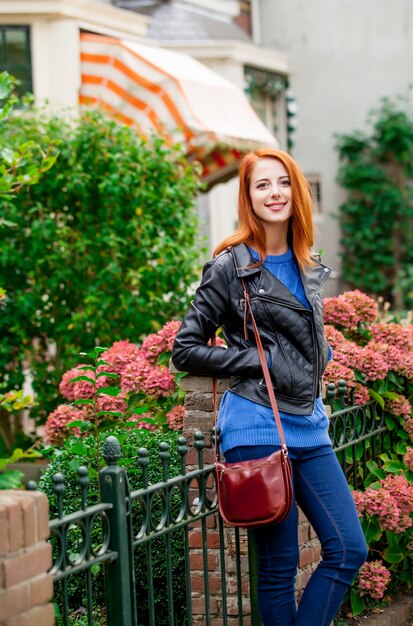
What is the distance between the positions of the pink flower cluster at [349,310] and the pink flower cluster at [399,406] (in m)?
0.49

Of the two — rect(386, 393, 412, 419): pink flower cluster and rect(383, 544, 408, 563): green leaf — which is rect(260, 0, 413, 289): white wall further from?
rect(383, 544, 408, 563): green leaf

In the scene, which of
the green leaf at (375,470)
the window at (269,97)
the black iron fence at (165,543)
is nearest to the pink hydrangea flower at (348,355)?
the black iron fence at (165,543)

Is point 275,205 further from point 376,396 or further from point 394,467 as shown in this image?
point 394,467

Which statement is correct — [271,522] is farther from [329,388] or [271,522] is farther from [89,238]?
[89,238]

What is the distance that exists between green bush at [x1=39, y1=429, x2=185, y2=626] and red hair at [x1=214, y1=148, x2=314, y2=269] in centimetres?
119

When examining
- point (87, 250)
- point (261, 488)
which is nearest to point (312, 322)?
point (261, 488)

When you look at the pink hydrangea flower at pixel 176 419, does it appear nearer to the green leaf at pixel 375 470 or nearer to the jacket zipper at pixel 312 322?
the green leaf at pixel 375 470

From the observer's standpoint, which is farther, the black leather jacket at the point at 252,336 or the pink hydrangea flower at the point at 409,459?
the pink hydrangea flower at the point at 409,459

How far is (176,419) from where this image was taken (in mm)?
4949

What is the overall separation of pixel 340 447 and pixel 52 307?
12.7 feet

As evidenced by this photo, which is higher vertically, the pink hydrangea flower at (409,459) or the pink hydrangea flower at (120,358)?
the pink hydrangea flower at (120,358)

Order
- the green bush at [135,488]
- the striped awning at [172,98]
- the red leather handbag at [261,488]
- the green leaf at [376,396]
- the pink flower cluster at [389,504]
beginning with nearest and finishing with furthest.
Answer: the red leather handbag at [261,488] < the green bush at [135,488] < the pink flower cluster at [389,504] < the green leaf at [376,396] < the striped awning at [172,98]

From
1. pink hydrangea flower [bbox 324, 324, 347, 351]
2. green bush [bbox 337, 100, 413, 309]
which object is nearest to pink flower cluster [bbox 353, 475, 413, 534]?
pink hydrangea flower [bbox 324, 324, 347, 351]

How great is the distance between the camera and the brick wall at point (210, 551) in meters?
4.43
